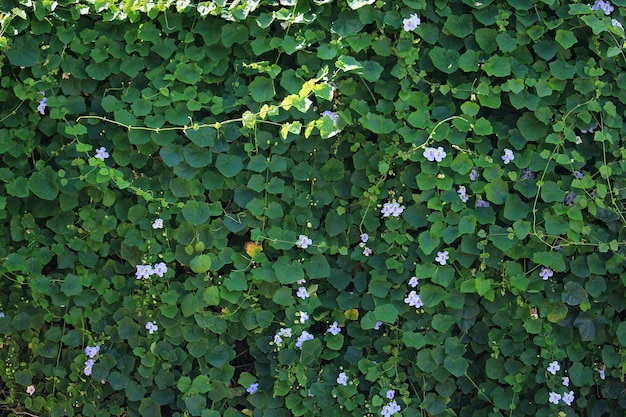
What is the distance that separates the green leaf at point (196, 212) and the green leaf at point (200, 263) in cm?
12

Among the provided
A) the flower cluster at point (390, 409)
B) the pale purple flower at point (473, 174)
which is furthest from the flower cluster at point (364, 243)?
the flower cluster at point (390, 409)

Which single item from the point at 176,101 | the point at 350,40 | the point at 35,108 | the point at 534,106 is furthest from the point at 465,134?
the point at 35,108

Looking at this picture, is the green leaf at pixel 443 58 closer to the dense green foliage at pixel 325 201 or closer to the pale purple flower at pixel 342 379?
the dense green foliage at pixel 325 201

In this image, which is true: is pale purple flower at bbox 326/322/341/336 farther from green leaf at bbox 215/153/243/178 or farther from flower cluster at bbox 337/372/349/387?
green leaf at bbox 215/153/243/178

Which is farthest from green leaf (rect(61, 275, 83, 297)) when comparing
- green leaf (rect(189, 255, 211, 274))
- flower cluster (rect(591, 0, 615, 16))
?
flower cluster (rect(591, 0, 615, 16))

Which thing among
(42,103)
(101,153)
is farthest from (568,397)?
(42,103)

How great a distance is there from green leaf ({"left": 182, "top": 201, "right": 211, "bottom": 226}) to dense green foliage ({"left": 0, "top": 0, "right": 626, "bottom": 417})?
4 centimetres

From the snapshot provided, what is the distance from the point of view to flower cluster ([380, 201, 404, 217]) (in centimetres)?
277

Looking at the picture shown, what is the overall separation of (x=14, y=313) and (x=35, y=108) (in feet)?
2.55

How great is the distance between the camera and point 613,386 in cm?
294

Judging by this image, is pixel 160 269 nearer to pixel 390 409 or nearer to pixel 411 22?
pixel 390 409

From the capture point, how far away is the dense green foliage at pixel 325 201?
273cm

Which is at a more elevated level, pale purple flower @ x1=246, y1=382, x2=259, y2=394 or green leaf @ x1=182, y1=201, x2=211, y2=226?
green leaf @ x1=182, y1=201, x2=211, y2=226

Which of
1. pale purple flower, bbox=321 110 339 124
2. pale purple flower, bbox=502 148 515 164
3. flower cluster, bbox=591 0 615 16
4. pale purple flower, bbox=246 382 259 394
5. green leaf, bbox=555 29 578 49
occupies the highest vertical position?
flower cluster, bbox=591 0 615 16
